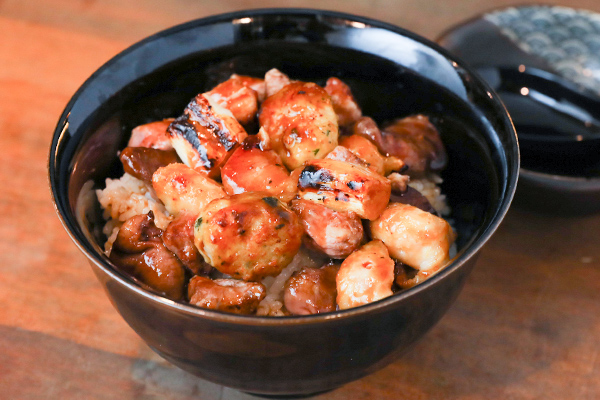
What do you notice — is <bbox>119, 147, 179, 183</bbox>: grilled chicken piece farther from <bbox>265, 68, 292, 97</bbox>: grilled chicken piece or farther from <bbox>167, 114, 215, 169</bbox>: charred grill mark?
<bbox>265, 68, 292, 97</bbox>: grilled chicken piece

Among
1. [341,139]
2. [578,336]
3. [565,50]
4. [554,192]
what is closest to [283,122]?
[341,139]

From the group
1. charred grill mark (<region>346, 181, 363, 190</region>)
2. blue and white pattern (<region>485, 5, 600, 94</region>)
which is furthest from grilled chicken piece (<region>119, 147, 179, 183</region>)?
blue and white pattern (<region>485, 5, 600, 94</region>)

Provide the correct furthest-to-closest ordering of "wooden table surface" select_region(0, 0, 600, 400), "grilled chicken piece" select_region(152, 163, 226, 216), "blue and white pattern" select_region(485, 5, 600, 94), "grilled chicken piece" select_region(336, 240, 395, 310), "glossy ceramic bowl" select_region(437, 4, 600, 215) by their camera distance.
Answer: "blue and white pattern" select_region(485, 5, 600, 94), "glossy ceramic bowl" select_region(437, 4, 600, 215), "wooden table surface" select_region(0, 0, 600, 400), "grilled chicken piece" select_region(152, 163, 226, 216), "grilled chicken piece" select_region(336, 240, 395, 310)

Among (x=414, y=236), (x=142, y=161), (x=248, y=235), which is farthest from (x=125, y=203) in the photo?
(x=414, y=236)

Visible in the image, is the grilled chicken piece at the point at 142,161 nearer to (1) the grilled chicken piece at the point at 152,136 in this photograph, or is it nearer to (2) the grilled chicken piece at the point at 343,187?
(1) the grilled chicken piece at the point at 152,136

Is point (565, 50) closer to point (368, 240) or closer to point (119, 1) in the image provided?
point (368, 240)

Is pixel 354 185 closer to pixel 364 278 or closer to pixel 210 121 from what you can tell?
pixel 364 278
